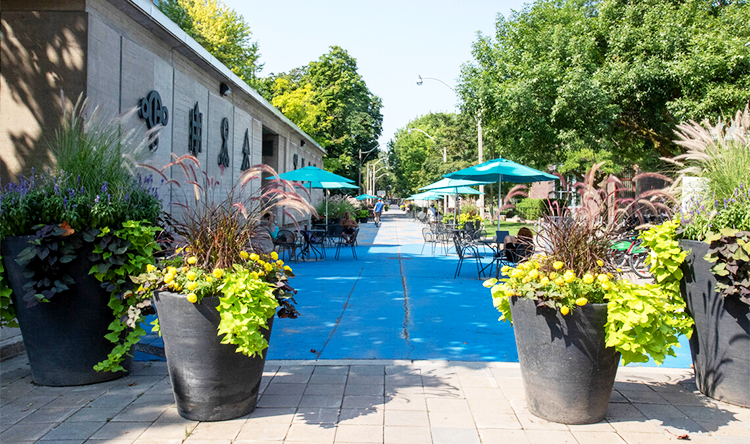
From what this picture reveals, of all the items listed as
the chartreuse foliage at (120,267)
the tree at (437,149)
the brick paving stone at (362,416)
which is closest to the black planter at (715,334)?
the brick paving stone at (362,416)

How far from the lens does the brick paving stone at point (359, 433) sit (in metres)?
3.37

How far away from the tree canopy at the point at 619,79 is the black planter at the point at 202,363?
15746 millimetres

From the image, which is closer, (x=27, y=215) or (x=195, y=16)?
(x=27, y=215)

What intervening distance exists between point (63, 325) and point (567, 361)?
3787 millimetres

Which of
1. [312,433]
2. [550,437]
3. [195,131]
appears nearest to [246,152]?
[195,131]

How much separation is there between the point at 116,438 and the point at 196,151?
8684 mm

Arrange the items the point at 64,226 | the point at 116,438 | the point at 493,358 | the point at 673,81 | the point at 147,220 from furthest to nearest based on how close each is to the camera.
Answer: the point at 673,81, the point at 493,358, the point at 147,220, the point at 64,226, the point at 116,438

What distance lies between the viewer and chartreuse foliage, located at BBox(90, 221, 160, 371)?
13.6ft

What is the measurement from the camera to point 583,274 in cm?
376

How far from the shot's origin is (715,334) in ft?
13.3

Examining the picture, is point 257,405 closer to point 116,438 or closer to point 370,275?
point 116,438

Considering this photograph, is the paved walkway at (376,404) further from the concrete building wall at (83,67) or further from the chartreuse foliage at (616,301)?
the concrete building wall at (83,67)

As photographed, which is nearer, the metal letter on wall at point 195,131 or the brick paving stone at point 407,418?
the brick paving stone at point 407,418

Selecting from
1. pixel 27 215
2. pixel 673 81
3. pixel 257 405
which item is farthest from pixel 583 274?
pixel 673 81
